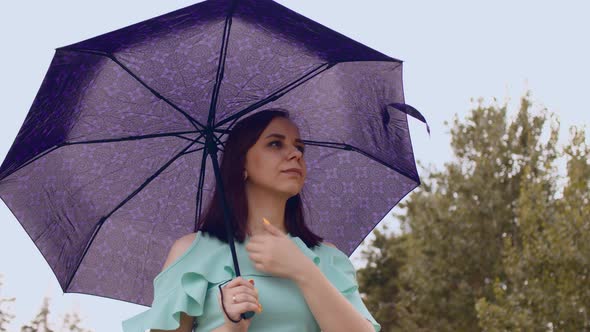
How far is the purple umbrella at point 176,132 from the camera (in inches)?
147

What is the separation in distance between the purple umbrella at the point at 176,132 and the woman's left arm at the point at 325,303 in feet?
1.18

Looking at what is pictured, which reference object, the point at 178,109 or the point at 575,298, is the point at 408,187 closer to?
the point at 178,109

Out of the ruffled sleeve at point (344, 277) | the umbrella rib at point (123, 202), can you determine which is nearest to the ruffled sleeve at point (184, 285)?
the ruffled sleeve at point (344, 277)

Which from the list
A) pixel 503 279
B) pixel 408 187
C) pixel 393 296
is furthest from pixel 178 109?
pixel 393 296

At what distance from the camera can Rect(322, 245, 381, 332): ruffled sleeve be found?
152 inches

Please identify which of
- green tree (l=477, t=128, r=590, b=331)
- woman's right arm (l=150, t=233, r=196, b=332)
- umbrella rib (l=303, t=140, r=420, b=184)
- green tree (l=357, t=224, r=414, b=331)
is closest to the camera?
woman's right arm (l=150, t=233, r=196, b=332)

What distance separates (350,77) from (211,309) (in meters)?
1.27

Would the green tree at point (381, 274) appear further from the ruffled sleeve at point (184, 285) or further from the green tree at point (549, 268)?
the ruffled sleeve at point (184, 285)

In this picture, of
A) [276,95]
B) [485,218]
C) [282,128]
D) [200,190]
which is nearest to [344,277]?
[282,128]

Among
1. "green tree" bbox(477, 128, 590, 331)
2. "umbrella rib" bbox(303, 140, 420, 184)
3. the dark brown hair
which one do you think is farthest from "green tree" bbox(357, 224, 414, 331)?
the dark brown hair

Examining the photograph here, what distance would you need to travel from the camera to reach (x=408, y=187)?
473 centimetres

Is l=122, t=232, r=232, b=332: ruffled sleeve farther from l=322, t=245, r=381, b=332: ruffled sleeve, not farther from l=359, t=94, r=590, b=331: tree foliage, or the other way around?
l=359, t=94, r=590, b=331: tree foliage

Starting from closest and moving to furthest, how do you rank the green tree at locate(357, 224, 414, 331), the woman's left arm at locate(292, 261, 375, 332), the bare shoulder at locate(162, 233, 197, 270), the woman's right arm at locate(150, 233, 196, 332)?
1. the woman's left arm at locate(292, 261, 375, 332)
2. the woman's right arm at locate(150, 233, 196, 332)
3. the bare shoulder at locate(162, 233, 197, 270)
4. the green tree at locate(357, 224, 414, 331)

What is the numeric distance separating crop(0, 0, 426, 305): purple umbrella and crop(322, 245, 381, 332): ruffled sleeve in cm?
54
